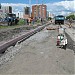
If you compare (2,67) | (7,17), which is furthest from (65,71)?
(7,17)

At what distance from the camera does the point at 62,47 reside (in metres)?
14.2

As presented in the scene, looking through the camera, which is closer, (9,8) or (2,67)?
(2,67)

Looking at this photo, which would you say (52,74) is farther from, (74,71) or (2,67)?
(2,67)

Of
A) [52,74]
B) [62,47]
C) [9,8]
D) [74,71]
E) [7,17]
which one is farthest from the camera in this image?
[9,8]

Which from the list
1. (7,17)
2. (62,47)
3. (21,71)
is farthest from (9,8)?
(21,71)

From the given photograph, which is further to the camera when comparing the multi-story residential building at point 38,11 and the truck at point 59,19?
the multi-story residential building at point 38,11

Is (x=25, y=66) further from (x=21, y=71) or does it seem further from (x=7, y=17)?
(x=7, y=17)

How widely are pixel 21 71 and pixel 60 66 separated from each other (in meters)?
1.58

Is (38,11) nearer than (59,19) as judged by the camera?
No

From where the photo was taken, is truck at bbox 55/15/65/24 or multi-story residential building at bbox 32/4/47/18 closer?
truck at bbox 55/15/65/24

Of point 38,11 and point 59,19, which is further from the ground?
point 38,11

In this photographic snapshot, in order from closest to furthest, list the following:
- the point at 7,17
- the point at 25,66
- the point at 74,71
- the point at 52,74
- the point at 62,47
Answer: the point at 52,74 < the point at 74,71 < the point at 25,66 < the point at 62,47 < the point at 7,17

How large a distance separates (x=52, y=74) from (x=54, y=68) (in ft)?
2.73

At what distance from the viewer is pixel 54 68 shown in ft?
27.1
